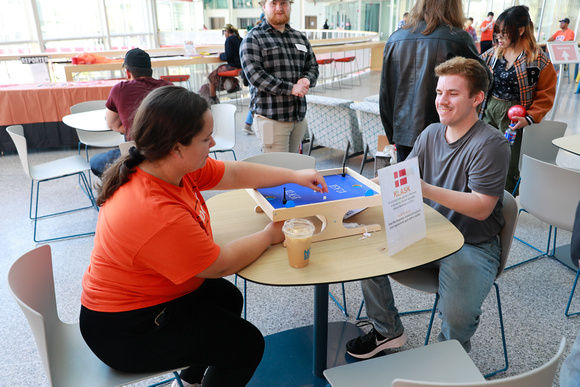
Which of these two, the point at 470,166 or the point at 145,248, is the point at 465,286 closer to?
the point at 470,166

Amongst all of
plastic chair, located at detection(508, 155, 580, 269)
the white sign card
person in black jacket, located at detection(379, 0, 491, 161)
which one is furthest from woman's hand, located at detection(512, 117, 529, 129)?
the white sign card

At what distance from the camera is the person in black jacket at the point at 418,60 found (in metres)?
2.24

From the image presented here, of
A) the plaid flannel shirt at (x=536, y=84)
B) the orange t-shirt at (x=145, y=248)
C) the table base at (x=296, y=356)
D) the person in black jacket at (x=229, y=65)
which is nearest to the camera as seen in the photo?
the orange t-shirt at (x=145, y=248)

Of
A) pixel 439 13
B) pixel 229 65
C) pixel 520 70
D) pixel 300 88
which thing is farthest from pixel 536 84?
pixel 229 65

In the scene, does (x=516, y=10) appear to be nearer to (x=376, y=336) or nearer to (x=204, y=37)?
(x=376, y=336)

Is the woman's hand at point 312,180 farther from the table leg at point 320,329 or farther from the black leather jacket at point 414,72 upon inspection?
the black leather jacket at point 414,72

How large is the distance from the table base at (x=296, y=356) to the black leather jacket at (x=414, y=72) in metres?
1.19

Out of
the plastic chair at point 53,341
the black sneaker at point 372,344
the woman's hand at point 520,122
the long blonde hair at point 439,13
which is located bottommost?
the black sneaker at point 372,344

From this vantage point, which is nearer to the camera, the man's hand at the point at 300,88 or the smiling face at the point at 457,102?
the smiling face at the point at 457,102

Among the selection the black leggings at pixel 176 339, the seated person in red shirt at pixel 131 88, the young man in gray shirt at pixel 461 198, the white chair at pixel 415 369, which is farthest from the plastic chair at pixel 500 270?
the seated person in red shirt at pixel 131 88

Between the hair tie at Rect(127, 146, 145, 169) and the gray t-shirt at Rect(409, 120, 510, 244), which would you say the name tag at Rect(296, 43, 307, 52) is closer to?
the gray t-shirt at Rect(409, 120, 510, 244)

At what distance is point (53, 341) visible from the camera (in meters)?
1.38

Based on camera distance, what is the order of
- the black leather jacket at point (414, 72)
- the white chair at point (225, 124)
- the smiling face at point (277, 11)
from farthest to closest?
1. the white chair at point (225, 124)
2. the smiling face at point (277, 11)
3. the black leather jacket at point (414, 72)

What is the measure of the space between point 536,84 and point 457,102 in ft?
5.55
